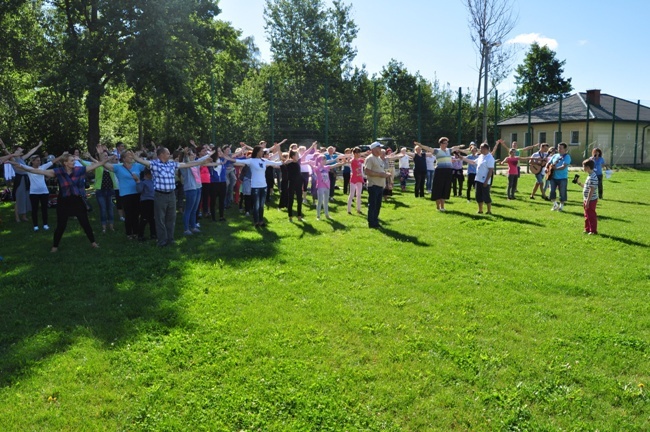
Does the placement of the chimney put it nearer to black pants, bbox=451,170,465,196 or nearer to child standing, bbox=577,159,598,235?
black pants, bbox=451,170,465,196

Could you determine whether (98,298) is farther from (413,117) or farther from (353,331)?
(413,117)

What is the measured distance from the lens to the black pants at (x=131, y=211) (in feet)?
32.8

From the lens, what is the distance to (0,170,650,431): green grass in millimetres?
3967

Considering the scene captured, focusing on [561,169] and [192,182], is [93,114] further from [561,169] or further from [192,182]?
[561,169]

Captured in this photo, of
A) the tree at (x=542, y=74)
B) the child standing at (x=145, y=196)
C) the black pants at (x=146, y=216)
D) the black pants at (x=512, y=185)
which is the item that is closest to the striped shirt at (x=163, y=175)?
the child standing at (x=145, y=196)

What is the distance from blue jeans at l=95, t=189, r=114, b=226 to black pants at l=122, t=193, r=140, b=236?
1193mm

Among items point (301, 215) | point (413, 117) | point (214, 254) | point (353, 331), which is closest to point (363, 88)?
point (413, 117)

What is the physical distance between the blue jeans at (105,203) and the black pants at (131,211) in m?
1.19

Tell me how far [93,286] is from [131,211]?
10.8ft

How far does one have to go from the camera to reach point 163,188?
9.06 meters

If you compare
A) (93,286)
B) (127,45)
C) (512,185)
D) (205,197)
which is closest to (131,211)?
(205,197)

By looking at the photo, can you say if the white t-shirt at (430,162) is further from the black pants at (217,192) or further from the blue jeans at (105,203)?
the blue jeans at (105,203)

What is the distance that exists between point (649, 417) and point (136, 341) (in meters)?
4.81

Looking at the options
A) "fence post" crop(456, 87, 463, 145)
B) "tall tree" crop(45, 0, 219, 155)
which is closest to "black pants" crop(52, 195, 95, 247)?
"tall tree" crop(45, 0, 219, 155)
